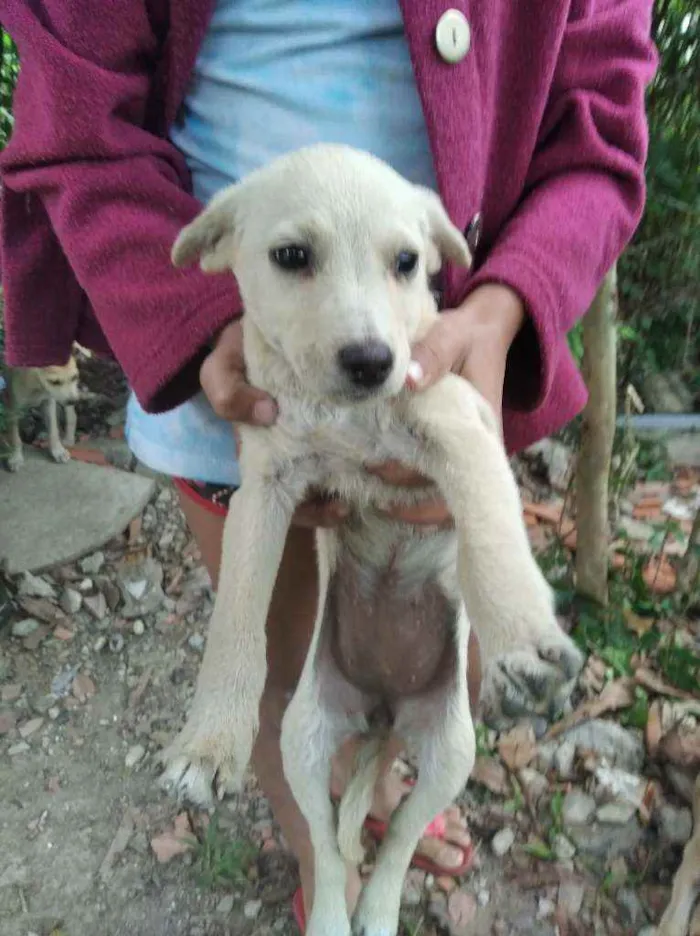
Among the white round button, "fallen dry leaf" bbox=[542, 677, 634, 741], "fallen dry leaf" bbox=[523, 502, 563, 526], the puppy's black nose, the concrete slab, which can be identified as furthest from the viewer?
"fallen dry leaf" bbox=[523, 502, 563, 526]

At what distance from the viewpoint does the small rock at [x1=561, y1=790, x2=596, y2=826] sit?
2.39 meters

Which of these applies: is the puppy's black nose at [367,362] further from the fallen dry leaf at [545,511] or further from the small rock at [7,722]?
the fallen dry leaf at [545,511]

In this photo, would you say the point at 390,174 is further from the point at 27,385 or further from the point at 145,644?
the point at 27,385

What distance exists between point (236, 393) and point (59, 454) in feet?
9.49

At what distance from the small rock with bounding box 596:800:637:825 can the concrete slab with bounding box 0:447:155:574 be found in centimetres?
233

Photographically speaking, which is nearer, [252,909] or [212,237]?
[212,237]

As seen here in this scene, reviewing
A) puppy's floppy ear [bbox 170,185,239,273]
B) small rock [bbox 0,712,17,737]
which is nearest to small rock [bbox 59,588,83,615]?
small rock [bbox 0,712,17,737]

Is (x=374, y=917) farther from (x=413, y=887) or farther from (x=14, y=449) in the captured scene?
(x=14, y=449)

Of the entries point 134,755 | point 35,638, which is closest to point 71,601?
point 35,638

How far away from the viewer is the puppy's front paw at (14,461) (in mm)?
3939

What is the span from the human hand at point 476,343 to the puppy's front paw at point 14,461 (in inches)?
117

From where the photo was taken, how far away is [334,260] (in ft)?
4.08

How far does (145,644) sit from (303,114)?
2.30m

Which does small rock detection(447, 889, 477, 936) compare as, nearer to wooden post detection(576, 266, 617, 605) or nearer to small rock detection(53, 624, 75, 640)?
wooden post detection(576, 266, 617, 605)
